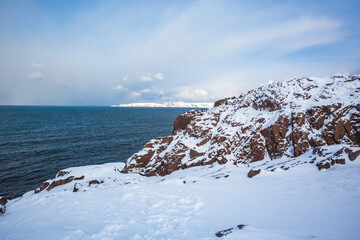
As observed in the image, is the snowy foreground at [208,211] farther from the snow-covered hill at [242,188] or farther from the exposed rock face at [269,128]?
the exposed rock face at [269,128]

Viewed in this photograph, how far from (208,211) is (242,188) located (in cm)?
612

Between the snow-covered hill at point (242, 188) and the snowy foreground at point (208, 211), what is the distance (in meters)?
0.06

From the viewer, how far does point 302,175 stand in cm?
1644

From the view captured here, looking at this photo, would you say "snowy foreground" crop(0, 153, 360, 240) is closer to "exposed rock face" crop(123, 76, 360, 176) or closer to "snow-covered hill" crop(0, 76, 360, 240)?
"snow-covered hill" crop(0, 76, 360, 240)

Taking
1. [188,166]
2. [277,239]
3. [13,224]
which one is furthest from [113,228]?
[188,166]

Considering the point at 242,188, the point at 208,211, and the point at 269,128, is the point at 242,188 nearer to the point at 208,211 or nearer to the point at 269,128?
the point at 208,211

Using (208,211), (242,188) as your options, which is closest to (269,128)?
(242,188)

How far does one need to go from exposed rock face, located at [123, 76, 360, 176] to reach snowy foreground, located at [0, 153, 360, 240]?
8629 mm

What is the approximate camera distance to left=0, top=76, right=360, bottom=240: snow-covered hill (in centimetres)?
890

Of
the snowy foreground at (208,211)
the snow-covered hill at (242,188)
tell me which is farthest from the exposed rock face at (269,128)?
the snowy foreground at (208,211)

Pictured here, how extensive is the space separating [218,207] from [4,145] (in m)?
75.5

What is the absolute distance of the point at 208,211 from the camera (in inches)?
444

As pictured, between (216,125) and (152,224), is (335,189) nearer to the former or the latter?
(152,224)

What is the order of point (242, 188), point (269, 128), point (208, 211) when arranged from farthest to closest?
point (269, 128) < point (242, 188) < point (208, 211)
